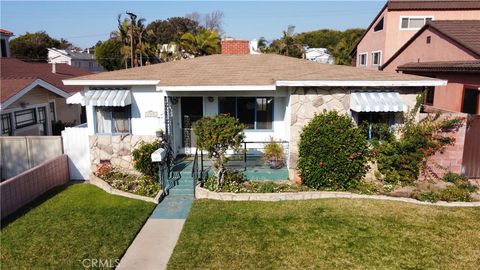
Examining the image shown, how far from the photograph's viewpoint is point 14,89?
1628cm

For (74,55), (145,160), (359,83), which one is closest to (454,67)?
(359,83)

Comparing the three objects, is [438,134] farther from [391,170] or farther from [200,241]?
[200,241]

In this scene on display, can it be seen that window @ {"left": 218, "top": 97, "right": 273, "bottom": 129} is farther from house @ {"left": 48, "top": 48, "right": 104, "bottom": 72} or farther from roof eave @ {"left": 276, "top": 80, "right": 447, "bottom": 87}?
house @ {"left": 48, "top": 48, "right": 104, "bottom": 72}

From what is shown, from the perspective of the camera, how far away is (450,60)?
20250 millimetres

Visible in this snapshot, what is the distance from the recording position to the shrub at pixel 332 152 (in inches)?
503

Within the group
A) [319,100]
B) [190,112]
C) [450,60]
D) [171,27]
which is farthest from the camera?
[171,27]

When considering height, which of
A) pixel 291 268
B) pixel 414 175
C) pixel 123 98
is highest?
pixel 123 98

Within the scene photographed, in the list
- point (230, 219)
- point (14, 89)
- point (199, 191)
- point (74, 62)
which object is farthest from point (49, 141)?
point (74, 62)

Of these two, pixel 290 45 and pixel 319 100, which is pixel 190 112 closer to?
pixel 319 100

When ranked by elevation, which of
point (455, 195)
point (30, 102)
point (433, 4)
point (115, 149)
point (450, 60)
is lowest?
point (455, 195)

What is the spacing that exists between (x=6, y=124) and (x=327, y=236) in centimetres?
1478

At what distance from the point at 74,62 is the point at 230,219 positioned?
192ft

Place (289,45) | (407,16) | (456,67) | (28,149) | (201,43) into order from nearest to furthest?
(28,149) < (456,67) < (407,16) < (201,43) < (289,45)

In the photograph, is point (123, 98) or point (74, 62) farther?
point (74, 62)
